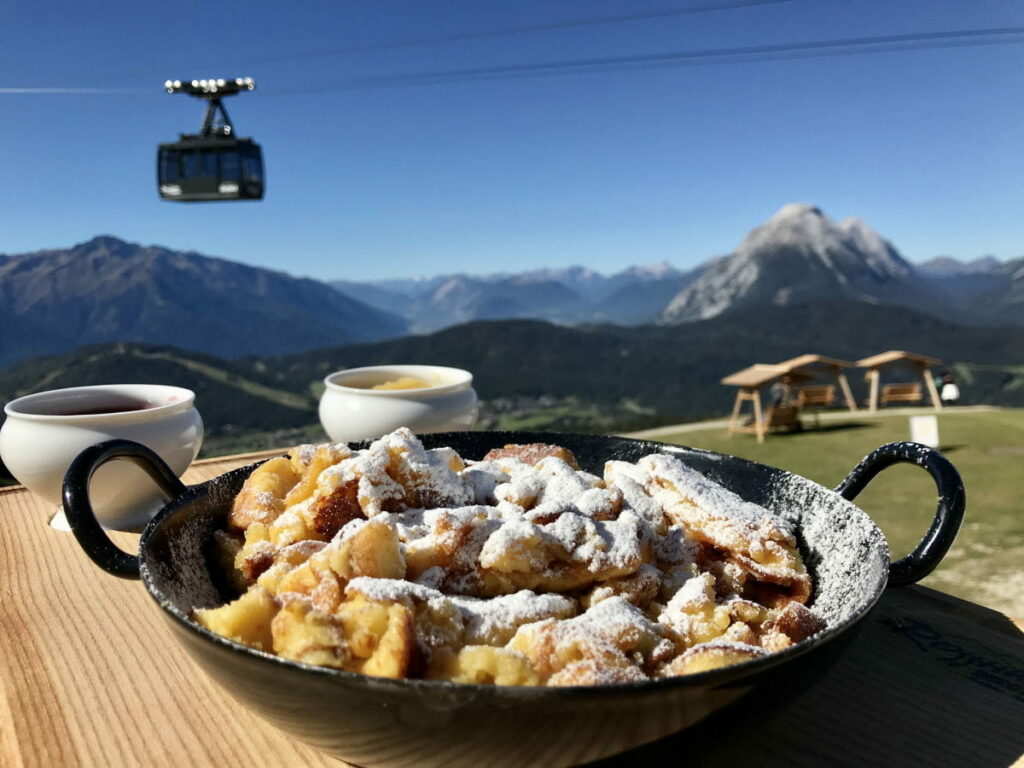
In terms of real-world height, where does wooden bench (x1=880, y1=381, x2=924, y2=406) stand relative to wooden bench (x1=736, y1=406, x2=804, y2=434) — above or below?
above

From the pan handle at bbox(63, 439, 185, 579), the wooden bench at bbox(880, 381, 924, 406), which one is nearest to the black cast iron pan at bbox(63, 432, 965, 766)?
the pan handle at bbox(63, 439, 185, 579)

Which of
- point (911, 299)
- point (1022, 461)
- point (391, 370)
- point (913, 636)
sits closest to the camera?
point (913, 636)

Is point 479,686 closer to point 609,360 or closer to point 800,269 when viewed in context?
point 609,360

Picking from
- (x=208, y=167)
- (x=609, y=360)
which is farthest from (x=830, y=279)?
(x=208, y=167)

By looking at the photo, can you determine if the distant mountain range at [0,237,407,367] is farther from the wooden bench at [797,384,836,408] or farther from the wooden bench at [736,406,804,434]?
the wooden bench at [797,384,836,408]

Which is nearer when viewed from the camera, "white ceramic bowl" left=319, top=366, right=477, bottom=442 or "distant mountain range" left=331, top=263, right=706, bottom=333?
"white ceramic bowl" left=319, top=366, right=477, bottom=442

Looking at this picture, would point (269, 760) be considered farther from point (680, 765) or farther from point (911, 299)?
point (911, 299)

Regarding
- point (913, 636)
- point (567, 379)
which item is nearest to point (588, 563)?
point (913, 636)
